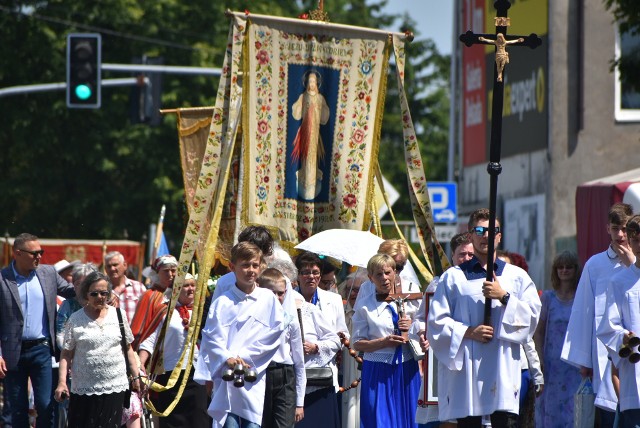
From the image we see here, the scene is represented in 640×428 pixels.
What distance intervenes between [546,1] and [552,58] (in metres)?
1.05

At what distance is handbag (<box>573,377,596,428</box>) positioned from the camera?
36.1 feet

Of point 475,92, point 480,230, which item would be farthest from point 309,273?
point 475,92

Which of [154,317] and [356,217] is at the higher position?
[356,217]

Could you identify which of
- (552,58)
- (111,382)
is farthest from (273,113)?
(552,58)

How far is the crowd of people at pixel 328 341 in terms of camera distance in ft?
31.1

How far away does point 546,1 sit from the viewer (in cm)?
2806

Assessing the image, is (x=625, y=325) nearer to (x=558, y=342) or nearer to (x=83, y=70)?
(x=558, y=342)

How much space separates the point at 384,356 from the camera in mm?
11414

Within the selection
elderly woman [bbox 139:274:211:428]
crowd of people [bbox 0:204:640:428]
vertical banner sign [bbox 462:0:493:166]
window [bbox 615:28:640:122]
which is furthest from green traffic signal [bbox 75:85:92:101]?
vertical banner sign [bbox 462:0:493:166]

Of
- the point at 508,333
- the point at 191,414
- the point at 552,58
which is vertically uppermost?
the point at 552,58

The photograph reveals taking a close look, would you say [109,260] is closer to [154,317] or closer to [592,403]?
[154,317]

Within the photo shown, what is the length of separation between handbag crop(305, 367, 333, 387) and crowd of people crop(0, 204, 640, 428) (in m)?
0.01

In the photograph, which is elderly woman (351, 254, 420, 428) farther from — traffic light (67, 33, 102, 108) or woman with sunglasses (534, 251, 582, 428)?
traffic light (67, 33, 102, 108)

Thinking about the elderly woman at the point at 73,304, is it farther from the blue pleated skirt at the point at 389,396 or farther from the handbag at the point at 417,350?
the handbag at the point at 417,350
